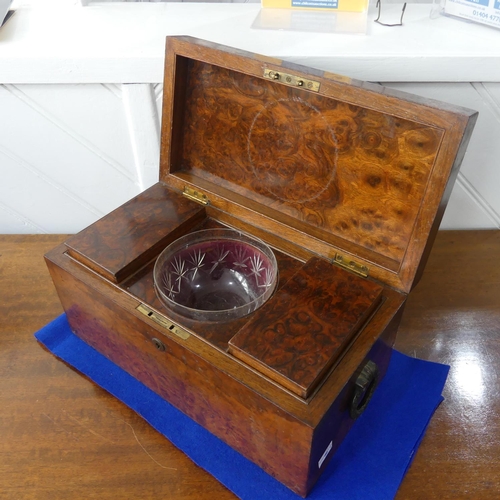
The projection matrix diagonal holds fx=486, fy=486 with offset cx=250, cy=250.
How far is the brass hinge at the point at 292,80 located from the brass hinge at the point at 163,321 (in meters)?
0.43

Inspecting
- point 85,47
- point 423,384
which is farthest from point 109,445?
point 85,47

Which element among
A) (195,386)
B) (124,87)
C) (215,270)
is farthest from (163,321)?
(124,87)

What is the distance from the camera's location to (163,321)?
2.52ft

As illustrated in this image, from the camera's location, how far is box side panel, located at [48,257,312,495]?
2.25 feet

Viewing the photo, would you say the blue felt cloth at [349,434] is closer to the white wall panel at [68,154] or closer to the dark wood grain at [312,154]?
the dark wood grain at [312,154]

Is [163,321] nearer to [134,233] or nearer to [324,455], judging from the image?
[134,233]

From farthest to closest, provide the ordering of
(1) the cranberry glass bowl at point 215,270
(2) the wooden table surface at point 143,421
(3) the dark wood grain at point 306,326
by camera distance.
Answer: (1) the cranberry glass bowl at point 215,270, (2) the wooden table surface at point 143,421, (3) the dark wood grain at point 306,326

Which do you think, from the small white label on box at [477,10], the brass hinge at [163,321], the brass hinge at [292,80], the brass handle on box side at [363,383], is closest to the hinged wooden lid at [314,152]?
the brass hinge at [292,80]

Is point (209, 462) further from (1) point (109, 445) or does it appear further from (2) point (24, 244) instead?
(2) point (24, 244)

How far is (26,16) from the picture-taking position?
1175 millimetres

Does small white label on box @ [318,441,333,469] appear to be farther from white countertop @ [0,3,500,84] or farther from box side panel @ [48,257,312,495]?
white countertop @ [0,3,500,84]

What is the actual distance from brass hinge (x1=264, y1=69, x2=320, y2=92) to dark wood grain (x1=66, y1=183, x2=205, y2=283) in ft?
0.98

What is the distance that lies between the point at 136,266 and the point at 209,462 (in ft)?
1.16

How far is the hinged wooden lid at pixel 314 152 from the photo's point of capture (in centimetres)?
A: 72
